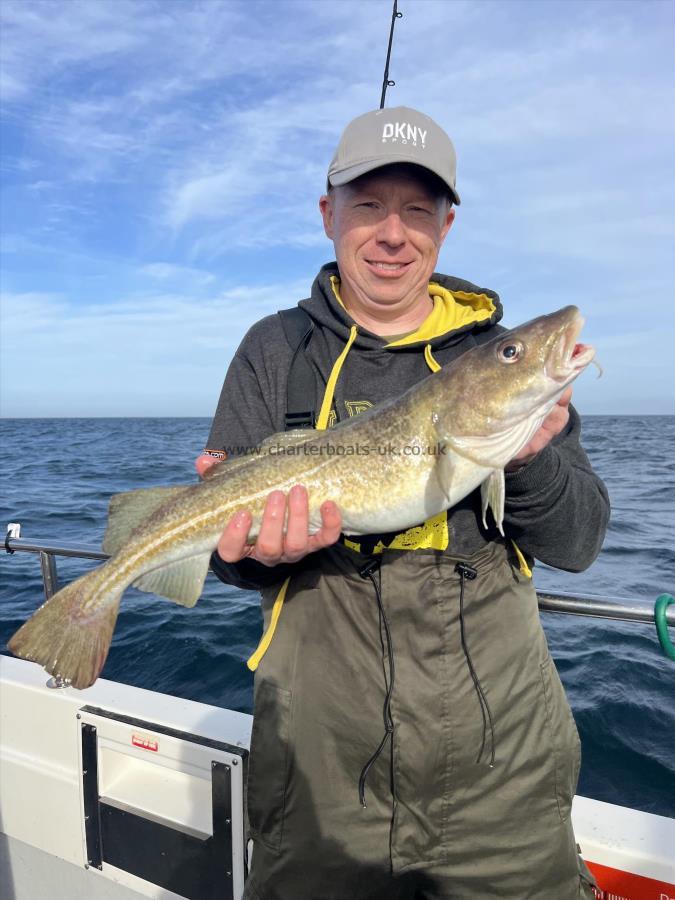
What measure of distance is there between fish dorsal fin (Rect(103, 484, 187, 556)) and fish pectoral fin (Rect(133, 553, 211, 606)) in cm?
24

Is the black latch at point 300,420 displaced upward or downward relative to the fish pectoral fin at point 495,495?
upward

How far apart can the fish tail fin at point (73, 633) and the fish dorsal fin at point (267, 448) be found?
0.77m

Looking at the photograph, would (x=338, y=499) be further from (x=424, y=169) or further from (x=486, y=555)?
(x=424, y=169)

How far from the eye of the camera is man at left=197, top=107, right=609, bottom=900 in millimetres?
2469

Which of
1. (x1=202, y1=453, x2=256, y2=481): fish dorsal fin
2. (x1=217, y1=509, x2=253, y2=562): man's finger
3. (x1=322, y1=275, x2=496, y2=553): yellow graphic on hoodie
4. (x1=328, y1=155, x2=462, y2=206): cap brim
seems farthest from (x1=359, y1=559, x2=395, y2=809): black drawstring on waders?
(x1=328, y1=155, x2=462, y2=206): cap brim

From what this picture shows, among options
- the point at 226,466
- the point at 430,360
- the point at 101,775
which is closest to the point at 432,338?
the point at 430,360

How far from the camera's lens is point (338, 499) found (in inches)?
114

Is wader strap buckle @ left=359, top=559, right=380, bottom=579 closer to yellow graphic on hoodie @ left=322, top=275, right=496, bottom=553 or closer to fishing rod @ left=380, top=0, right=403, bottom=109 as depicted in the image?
yellow graphic on hoodie @ left=322, top=275, right=496, bottom=553

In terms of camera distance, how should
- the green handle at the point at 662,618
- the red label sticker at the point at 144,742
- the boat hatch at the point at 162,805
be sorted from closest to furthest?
the green handle at the point at 662,618 → the boat hatch at the point at 162,805 → the red label sticker at the point at 144,742

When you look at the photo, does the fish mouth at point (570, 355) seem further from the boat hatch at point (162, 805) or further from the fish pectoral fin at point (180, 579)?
the boat hatch at point (162, 805)

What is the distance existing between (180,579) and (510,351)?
2.00 meters

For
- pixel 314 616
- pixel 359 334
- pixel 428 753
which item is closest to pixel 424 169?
pixel 359 334

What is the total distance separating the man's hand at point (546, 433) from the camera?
103 inches

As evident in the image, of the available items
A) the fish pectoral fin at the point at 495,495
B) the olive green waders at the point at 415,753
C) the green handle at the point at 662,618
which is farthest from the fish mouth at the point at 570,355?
the green handle at the point at 662,618
